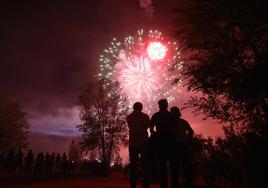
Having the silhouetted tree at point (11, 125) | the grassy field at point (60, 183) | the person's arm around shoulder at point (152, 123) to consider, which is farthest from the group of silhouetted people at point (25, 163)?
the silhouetted tree at point (11, 125)

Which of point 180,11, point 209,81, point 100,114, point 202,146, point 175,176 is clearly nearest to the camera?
point 175,176

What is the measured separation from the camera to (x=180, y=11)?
19016 millimetres

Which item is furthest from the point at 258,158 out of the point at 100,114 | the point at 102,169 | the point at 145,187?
the point at 100,114

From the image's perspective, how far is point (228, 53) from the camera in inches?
677

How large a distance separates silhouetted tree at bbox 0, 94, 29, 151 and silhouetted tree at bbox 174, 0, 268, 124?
4205cm

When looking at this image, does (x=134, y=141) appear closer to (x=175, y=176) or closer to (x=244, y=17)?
(x=175, y=176)

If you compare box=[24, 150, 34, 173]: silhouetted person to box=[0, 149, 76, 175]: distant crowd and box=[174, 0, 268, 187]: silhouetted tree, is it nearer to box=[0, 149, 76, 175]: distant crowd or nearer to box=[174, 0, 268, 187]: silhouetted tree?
box=[0, 149, 76, 175]: distant crowd

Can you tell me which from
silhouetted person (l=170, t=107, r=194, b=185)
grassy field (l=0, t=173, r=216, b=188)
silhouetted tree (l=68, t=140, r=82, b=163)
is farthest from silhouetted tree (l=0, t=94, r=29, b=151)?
silhouetted tree (l=68, t=140, r=82, b=163)

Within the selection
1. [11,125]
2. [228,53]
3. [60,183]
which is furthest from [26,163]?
[11,125]

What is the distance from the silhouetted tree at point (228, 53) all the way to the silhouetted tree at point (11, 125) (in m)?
42.0

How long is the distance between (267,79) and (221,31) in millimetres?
4235

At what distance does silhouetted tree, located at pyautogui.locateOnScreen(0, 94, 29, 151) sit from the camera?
51.6 meters

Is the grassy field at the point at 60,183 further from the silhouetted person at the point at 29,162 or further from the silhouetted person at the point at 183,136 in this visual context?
the silhouetted person at the point at 29,162

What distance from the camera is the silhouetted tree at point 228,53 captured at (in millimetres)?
15797
